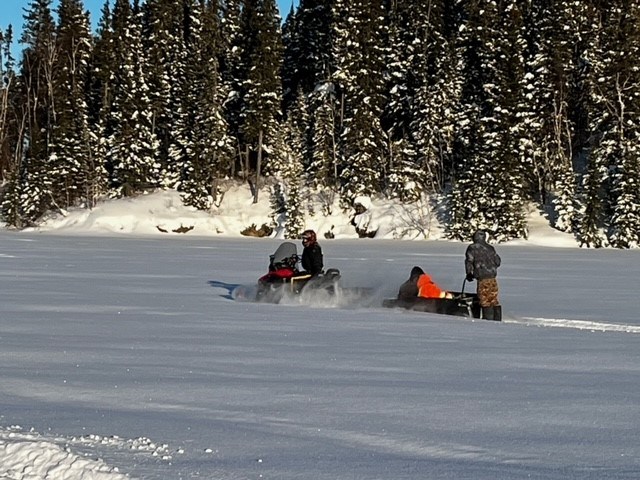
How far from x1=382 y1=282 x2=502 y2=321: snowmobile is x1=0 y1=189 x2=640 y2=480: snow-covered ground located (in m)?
0.44

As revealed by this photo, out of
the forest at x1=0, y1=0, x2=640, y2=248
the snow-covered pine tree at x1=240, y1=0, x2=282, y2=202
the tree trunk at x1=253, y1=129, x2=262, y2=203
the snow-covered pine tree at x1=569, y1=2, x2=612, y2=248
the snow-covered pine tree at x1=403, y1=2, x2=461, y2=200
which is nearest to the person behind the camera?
the snow-covered pine tree at x1=569, y1=2, x2=612, y2=248

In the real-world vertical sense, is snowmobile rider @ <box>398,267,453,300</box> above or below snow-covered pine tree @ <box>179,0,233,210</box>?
below

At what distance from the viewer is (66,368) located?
676 centimetres

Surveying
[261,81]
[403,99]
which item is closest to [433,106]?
[403,99]

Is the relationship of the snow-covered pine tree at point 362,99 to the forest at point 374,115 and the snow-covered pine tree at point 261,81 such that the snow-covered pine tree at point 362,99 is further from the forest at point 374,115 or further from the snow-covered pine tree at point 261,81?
the snow-covered pine tree at point 261,81

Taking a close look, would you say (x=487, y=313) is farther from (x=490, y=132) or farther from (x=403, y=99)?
(x=403, y=99)

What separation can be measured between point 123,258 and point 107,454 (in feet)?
76.0

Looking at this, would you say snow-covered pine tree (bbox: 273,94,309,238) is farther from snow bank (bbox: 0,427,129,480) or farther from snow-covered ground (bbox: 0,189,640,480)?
snow bank (bbox: 0,427,129,480)

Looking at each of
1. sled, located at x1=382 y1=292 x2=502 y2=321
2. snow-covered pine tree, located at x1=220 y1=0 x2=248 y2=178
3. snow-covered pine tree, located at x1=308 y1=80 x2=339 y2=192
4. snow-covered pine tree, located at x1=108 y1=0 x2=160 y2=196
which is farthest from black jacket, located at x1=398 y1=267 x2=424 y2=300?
snow-covered pine tree, located at x1=220 y1=0 x2=248 y2=178

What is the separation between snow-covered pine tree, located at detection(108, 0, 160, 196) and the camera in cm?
5288

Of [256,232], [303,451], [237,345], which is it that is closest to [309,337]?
[237,345]

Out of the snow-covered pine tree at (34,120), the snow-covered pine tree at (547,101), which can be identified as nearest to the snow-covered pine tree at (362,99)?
the snow-covered pine tree at (547,101)

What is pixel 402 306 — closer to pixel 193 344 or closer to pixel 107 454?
pixel 193 344

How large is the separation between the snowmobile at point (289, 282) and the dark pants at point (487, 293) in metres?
Answer: 2.65
